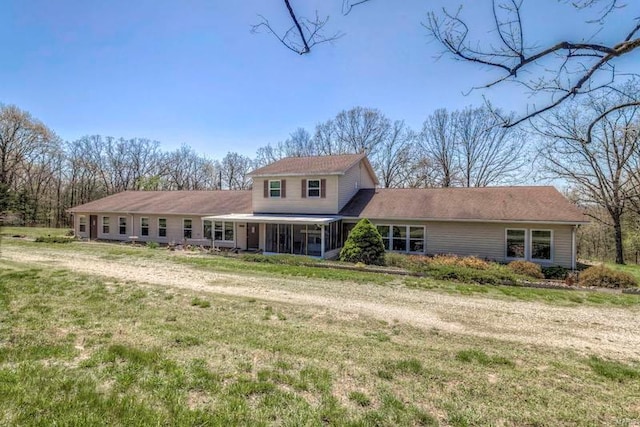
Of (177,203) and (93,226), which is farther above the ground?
(177,203)

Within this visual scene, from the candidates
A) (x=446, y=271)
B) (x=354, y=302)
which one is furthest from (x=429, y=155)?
(x=354, y=302)

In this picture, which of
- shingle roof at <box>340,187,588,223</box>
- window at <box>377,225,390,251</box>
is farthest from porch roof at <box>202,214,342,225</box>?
window at <box>377,225,390,251</box>

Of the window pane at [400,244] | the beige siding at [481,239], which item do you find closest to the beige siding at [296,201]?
the window pane at [400,244]

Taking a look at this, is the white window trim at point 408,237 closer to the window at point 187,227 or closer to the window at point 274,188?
the window at point 274,188

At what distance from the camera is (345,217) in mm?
18938

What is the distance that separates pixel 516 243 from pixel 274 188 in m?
13.4

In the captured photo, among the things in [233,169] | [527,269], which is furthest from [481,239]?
[233,169]

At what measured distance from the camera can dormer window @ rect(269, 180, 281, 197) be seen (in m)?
20.5

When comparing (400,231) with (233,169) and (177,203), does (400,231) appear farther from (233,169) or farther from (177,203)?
(233,169)

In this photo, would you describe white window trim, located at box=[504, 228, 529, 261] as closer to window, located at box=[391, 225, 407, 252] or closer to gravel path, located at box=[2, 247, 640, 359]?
window, located at box=[391, 225, 407, 252]

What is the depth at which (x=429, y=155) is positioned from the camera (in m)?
35.5

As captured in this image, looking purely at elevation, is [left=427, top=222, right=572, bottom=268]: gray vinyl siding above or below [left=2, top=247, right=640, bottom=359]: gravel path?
above

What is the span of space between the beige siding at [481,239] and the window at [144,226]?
700 inches

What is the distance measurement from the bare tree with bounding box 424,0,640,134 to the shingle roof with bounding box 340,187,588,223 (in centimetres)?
1452
